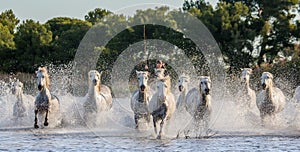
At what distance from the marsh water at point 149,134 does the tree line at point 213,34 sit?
13.4 metres

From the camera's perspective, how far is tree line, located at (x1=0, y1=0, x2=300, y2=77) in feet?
118

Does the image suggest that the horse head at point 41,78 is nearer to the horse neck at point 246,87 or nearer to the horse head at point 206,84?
the horse head at point 206,84

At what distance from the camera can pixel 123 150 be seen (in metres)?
12.6

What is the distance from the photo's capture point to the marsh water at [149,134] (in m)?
13.0

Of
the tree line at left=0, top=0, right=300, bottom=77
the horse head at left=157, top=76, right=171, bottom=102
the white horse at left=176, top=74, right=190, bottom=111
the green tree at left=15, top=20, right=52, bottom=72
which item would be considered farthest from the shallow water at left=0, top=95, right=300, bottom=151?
the green tree at left=15, top=20, right=52, bottom=72

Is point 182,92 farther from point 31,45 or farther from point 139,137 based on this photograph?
point 31,45

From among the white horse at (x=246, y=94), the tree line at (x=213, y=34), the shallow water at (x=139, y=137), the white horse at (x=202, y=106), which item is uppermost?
the tree line at (x=213, y=34)

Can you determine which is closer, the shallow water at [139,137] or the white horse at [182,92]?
the shallow water at [139,137]

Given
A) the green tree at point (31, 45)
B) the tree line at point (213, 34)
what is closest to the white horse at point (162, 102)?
the tree line at point (213, 34)

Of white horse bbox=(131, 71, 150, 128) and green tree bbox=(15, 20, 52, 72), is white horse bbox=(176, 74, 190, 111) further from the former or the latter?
green tree bbox=(15, 20, 52, 72)

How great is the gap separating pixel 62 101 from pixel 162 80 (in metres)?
7.58

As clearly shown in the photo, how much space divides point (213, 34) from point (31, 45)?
1242cm

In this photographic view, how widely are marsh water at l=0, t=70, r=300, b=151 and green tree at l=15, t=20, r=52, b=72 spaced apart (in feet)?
72.0

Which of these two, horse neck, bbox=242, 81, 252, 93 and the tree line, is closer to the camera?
horse neck, bbox=242, 81, 252, 93
